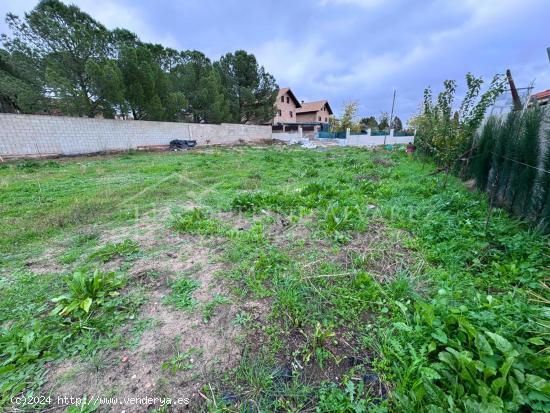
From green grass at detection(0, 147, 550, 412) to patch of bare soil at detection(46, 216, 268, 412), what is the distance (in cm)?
7

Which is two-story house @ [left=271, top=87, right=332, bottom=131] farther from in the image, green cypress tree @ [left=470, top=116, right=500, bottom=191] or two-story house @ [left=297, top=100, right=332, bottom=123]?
green cypress tree @ [left=470, top=116, right=500, bottom=191]

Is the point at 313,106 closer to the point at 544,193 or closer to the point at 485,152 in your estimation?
the point at 485,152

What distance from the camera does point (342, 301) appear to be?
197 centimetres

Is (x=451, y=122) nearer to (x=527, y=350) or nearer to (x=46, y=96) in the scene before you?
(x=527, y=350)

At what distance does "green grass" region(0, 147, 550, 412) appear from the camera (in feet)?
4.22

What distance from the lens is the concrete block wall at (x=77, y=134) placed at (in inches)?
383

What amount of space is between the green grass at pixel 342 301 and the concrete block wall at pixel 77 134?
877 cm

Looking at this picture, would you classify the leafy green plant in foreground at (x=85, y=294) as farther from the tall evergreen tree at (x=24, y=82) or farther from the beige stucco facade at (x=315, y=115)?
the beige stucco facade at (x=315, y=115)

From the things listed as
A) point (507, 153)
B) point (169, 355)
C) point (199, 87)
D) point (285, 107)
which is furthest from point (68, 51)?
point (285, 107)

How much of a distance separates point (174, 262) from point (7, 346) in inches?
51.7

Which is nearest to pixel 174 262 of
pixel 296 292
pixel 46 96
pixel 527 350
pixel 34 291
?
pixel 34 291

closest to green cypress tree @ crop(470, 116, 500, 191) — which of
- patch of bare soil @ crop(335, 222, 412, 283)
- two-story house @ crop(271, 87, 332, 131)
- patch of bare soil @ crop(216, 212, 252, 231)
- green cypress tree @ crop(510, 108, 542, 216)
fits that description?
green cypress tree @ crop(510, 108, 542, 216)

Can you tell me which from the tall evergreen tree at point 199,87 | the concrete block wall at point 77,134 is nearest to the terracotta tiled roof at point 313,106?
the tall evergreen tree at point 199,87

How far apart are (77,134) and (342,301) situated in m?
15.1
